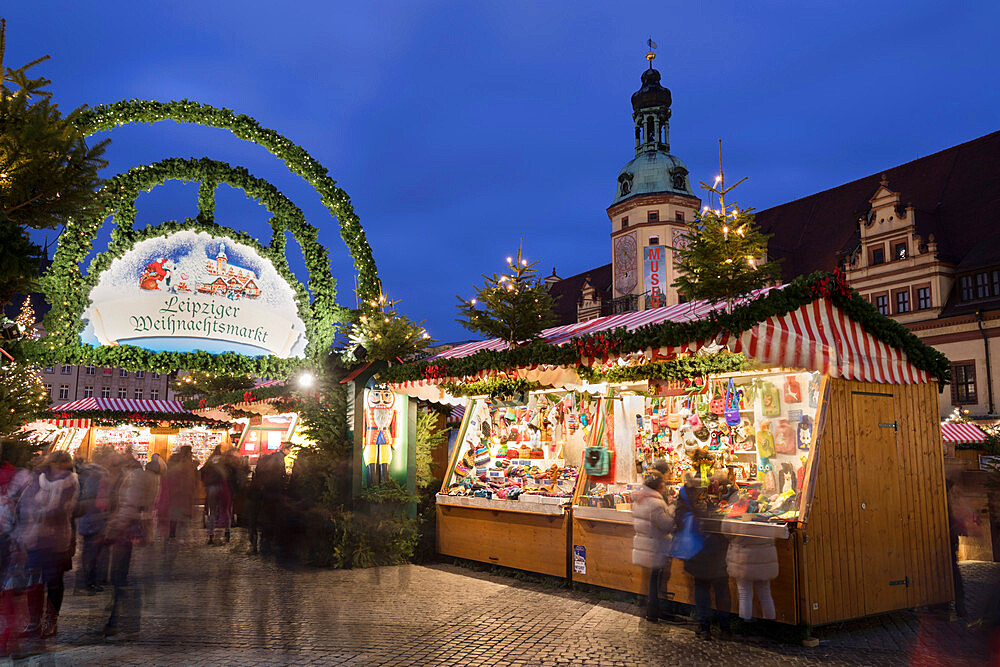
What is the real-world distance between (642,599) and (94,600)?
21.2 feet

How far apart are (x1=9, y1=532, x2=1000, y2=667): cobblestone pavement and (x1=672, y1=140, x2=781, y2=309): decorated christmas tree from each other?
11.0 ft

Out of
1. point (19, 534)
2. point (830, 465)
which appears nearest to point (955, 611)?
point (830, 465)

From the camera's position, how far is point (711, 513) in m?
7.85

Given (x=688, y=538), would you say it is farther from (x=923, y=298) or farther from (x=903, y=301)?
(x=903, y=301)

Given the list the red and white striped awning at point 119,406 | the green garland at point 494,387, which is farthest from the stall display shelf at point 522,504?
the red and white striped awning at point 119,406

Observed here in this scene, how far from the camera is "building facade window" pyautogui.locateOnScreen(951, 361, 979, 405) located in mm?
27062

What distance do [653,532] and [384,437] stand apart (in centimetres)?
551

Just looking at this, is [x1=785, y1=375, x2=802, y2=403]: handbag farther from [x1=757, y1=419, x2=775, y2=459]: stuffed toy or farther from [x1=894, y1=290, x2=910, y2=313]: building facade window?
[x1=894, y1=290, x2=910, y2=313]: building facade window

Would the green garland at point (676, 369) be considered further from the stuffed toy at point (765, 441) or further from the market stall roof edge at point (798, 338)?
the stuffed toy at point (765, 441)

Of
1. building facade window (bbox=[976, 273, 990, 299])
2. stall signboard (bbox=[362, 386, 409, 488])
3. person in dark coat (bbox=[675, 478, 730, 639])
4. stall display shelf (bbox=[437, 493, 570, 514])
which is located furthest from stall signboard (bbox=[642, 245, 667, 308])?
person in dark coat (bbox=[675, 478, 730, 639])

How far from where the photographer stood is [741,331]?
279 inches

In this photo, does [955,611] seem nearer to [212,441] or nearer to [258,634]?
[258,634]

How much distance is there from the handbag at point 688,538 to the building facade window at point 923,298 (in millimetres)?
25872

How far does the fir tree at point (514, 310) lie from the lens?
10.3 meters
